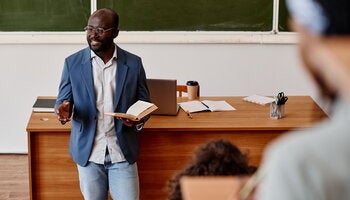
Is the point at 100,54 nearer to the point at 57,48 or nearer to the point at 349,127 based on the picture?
the point at 57,48

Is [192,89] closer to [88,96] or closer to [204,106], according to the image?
[204,106]

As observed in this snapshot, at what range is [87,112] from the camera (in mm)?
3252

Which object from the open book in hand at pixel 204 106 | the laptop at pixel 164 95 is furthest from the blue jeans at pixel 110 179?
the open book in hand at pixel 204 106

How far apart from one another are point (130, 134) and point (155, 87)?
0.62 meters

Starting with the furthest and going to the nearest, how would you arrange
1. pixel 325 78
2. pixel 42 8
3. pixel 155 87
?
1. pixel 42 8
2. pixel 155 87
3. pixel 325 78

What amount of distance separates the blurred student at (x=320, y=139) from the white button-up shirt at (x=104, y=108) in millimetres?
2674

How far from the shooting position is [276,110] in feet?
12.7

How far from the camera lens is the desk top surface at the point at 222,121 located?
3.72 metres

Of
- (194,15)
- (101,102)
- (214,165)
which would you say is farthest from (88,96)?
(194,15)

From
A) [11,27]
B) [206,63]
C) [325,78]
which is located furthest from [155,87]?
[325,78]

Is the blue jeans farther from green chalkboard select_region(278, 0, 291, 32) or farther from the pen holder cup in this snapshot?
green chalkboard select_region(278, 0, 291, 32)

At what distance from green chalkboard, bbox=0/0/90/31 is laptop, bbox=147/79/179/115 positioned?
1649 millimetres

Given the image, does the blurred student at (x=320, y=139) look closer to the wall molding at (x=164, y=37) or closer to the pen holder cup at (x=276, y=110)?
the pen holder cup at (x=276, y=110)

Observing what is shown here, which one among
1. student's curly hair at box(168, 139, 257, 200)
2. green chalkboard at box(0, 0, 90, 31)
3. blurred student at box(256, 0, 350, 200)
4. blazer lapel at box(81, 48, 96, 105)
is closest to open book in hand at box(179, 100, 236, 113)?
blazer lapel at box(81, 48, 96, 105)
